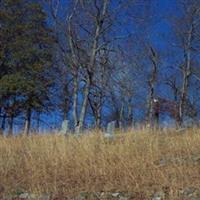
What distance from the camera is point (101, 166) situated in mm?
10094

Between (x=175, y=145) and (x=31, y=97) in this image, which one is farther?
(x=31, y=97)

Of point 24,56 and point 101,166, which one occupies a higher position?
point 24,56

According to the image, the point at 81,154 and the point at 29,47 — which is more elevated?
the point at 29,47

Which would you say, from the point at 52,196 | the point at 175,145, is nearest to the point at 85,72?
the point at 175,145

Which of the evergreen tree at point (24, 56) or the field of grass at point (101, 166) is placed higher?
the evergreen tree at point (24, 56)

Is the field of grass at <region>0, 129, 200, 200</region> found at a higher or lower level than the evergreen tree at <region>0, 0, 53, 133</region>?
lower

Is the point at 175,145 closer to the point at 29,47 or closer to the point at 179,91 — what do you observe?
the point at 29,47

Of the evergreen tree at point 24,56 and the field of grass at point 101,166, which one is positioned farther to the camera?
the evergreen tree at point 24,56

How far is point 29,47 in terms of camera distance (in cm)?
3416

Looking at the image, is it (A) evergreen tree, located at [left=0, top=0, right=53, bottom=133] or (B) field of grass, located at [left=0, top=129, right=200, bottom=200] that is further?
(A) evergreen tree, located at [left=0, top=0, right=53, bottom=133]

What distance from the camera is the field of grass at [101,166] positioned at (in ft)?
28.9

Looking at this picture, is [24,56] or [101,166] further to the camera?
[24,56]

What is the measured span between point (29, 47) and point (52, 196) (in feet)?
85.9

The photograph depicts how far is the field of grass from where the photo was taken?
880 cm
